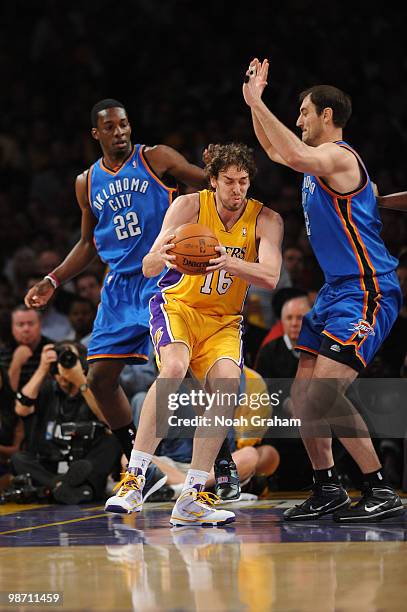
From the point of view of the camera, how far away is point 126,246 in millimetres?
6887

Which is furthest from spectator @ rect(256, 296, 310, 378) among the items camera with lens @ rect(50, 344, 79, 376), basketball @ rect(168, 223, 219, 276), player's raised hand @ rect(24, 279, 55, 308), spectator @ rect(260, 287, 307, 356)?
basketball @ rect(168, 223, 219, 276)

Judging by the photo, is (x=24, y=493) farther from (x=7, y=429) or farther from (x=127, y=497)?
(x=127, y=497)

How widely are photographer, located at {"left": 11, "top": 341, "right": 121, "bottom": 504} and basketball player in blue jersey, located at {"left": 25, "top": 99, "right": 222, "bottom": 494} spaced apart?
0.91 meters

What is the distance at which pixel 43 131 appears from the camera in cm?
1346

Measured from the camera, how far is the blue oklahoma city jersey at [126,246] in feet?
22.2

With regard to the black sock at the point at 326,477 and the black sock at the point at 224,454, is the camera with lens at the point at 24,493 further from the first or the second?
the black sock at the point at 326,477

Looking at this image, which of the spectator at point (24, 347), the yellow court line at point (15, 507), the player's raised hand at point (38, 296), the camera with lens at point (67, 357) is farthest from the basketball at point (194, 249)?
the spectator at point (24, 347)

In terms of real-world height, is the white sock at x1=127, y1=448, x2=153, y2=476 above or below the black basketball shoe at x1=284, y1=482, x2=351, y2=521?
above

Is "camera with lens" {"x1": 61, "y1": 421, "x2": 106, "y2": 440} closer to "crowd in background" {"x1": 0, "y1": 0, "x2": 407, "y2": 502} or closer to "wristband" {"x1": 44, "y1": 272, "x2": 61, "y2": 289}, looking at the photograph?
"wristband" {"x1": 44, "y1": 272, "x2": 61, "y2": 289}

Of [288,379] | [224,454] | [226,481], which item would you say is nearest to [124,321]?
[224,454]

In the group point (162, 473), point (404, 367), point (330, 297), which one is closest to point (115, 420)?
point (162, 473)

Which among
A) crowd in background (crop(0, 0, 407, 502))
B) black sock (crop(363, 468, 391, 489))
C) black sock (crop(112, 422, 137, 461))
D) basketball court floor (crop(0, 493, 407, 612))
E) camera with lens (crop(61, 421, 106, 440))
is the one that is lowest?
basketball court floor (crop(0, 493, 407, 612))

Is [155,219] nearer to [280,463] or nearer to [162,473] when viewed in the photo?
[162,473]

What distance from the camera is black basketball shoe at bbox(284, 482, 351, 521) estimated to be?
5883 mm
